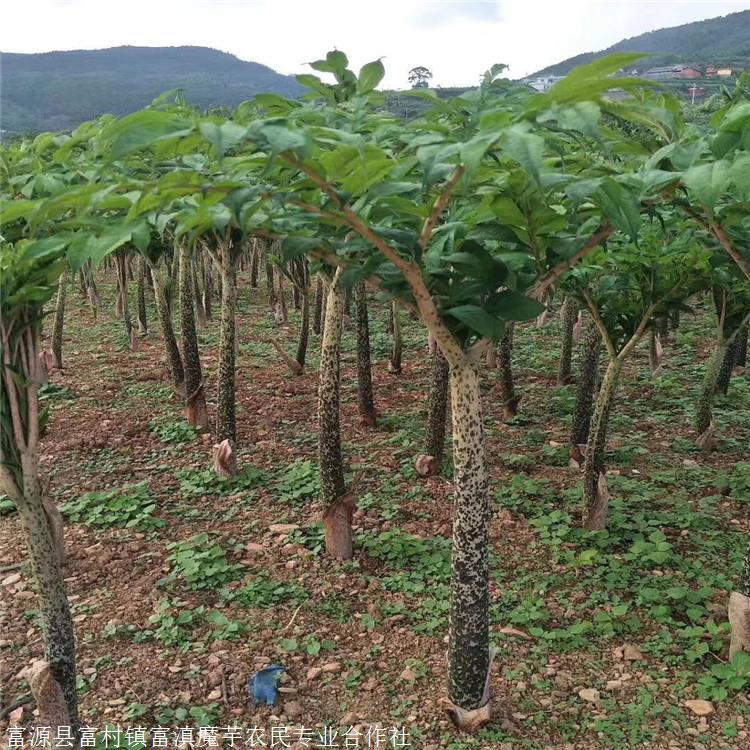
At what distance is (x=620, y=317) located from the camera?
4.61 meters

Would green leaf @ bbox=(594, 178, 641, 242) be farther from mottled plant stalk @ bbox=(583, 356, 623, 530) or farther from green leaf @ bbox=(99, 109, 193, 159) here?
mottled plant stalk @ bbox=(583, 356, 623, 530)

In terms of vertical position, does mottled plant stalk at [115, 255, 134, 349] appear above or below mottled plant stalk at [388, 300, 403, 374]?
above

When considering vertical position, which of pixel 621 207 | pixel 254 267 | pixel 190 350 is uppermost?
pixel 621 207

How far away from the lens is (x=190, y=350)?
6.48m

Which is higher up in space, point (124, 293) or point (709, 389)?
point (124, 293)

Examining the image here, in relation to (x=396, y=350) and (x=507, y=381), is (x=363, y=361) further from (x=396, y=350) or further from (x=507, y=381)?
(x=396, y=350)

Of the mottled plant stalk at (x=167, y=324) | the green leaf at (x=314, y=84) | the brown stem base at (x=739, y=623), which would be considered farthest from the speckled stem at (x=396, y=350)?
the brown stem base at (x=739, y=623)

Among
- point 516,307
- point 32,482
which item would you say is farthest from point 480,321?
point 32,482

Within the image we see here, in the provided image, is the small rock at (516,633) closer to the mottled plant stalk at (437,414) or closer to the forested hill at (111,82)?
the mottled plant stalk at (437,414)

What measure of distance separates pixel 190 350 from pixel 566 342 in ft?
13.9

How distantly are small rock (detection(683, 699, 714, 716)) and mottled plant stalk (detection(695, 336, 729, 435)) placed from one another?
3.85m

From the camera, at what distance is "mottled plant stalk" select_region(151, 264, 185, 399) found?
286 inches

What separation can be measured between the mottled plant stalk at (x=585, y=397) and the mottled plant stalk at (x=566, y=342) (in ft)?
5.59

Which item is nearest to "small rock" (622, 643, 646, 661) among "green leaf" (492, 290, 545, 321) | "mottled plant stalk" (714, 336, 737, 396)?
"green leaf" (492, 290, 545, 321)
